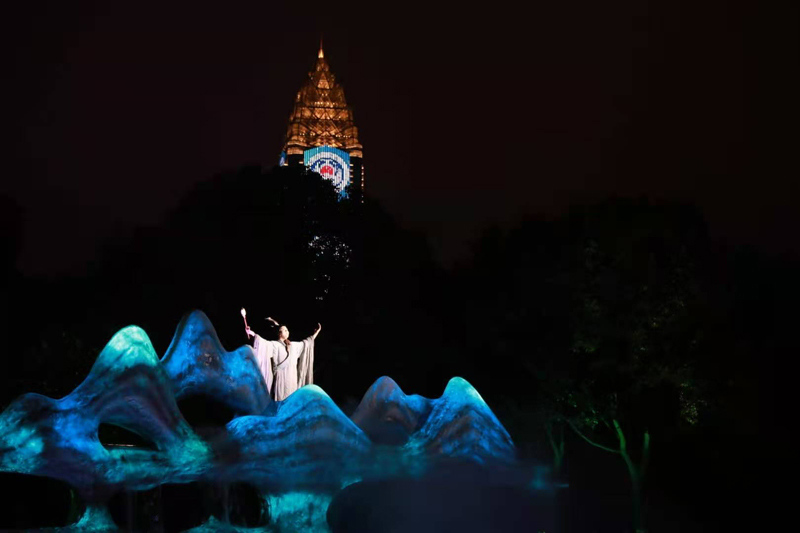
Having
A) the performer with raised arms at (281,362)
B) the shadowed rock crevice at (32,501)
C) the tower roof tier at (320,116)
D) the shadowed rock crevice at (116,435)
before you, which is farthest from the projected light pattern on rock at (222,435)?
the tower roof tier at (320,116)

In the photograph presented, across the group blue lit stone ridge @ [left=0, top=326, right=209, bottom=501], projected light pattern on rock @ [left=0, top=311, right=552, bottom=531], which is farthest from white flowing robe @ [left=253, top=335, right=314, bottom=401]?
blue lit stone ridge @ [left=0, top=326, right=209, bottom=501]

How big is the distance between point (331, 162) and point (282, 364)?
76.8m

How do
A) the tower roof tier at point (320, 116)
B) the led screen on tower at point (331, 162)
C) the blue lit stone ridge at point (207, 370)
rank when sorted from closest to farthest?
the blue lit stone ridge at point (207, 370), the tower roof tier at point (320, 116), the led screen on tower at point (331, 162)

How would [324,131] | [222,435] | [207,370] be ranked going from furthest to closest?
[324,131] → [207,370] → [222,435]

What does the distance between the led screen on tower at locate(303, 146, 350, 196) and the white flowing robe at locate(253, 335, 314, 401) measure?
7289cm

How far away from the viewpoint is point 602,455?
3562 centimetres

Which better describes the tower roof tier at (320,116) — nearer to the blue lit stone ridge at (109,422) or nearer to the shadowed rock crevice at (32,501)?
the shadowed rock crevice at (32,501)

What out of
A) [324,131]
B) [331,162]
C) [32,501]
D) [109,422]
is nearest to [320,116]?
[324,131]

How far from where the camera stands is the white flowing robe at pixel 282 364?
848 inches

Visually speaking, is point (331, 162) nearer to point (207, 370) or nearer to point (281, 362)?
point (281, 362)

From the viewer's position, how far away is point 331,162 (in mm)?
97875

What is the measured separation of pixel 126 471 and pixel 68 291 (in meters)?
17.5

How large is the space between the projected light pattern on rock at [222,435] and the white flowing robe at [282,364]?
5.84ft

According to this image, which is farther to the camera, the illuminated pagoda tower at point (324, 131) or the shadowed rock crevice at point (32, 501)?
the illuminated pagoda tower at point (324, 131)
